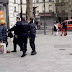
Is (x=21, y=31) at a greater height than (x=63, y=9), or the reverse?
(x=63, y=9)

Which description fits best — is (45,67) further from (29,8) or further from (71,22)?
(71,22)

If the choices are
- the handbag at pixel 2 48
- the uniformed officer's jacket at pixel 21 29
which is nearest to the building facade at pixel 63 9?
the handbag at pixel 2 48

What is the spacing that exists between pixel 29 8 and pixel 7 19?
6988 mm

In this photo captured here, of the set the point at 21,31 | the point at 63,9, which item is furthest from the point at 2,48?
the point at 63,9

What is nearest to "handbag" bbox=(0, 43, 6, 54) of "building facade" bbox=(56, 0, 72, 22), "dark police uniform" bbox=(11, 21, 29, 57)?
"dark police uniform" bbox=(11, 21, 29, 57)

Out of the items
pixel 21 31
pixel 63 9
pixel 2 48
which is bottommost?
pixel 2 48

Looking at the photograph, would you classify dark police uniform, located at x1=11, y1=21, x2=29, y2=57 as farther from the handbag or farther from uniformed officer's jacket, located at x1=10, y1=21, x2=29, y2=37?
the handbag

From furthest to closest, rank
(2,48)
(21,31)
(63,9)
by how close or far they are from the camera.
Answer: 1. (63,9)
2. (2,48)
3. (21,31)

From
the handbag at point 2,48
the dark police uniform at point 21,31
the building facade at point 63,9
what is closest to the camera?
the dark police uniform at point 21,31

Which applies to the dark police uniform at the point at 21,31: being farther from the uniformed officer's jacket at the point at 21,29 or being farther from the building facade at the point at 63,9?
the building facade at the point at 63,9

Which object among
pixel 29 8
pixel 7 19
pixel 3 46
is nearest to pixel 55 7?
pixel 29 8

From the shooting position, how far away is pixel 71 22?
1398 inches

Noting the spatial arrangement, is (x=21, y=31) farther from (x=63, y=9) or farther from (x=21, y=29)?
(x=63, y=9)

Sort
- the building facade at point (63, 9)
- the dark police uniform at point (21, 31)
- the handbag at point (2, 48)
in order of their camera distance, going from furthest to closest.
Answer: the building facade at point (63, 9) → the handbag at point (2, 48) → the dark police uniform at point (21, 31)
